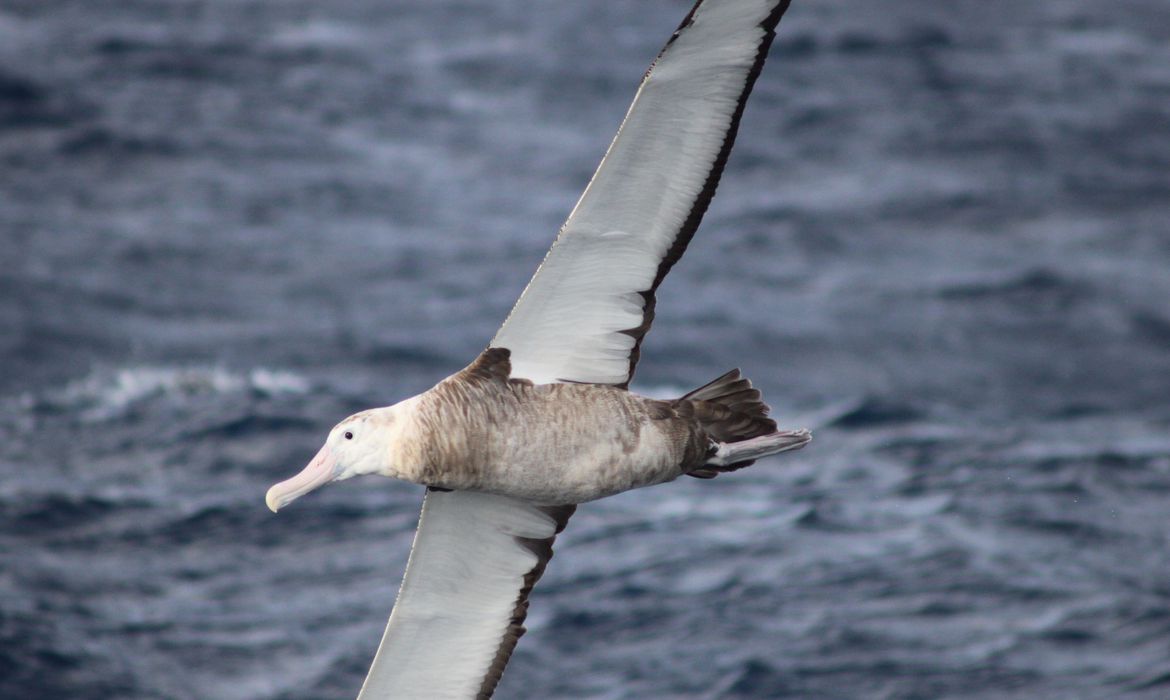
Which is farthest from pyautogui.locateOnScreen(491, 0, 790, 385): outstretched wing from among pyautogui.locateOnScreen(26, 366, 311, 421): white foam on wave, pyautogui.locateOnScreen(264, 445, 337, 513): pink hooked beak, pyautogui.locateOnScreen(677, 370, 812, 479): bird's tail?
pyautogui.locateOnScreen(26, 366, 311, 421): white foam on wave

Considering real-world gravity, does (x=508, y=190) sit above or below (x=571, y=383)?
below

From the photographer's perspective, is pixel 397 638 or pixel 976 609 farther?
pixel 976 609

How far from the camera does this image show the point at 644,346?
14992mm

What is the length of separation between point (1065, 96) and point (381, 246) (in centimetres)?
814

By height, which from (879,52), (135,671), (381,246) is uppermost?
(879,52)

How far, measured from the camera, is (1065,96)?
19250mm

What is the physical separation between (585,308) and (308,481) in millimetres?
1434

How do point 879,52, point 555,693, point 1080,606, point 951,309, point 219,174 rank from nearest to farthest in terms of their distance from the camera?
1. point 555,693
2. point 1080,606
3. point 951,309
4. point 219,174
5. point 879,52

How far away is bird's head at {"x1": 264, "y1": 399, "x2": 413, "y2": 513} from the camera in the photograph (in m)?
6.84

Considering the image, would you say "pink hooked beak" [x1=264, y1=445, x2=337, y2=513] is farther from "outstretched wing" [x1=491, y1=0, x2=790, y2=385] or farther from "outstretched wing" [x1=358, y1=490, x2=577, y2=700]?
"outstretched wing" [x1=491, y1=0, x2=790, y2=385]

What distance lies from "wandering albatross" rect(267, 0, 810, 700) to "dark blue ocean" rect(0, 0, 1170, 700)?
9.24ft

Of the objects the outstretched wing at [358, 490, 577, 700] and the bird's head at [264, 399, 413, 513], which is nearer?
the bird's head at [264, 399, 413, 513]

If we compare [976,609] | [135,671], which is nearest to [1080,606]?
[976,609]

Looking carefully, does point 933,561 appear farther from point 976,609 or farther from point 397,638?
point 397,638
